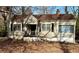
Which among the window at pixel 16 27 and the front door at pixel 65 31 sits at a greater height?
the window at pixel 16 27

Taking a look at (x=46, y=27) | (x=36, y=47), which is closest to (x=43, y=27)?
(x=46, y=27)

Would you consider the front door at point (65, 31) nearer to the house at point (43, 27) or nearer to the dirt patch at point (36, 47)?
the house at point (43, 27)

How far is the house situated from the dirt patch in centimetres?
9

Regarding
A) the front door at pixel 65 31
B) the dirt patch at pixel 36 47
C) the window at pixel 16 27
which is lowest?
the dirt patch at pixel 36 47

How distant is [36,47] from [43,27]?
36 centimetres

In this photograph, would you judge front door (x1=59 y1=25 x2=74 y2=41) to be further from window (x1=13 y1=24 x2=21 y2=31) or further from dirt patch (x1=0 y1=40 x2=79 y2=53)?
window (x1=13 y1=24 x2=21 y2=31)

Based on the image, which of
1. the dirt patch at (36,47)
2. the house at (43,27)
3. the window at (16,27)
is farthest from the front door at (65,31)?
the window at (16,27)

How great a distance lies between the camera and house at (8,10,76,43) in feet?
8.52

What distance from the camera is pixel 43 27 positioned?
2.62m

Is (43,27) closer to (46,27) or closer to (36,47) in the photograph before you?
(46,27)

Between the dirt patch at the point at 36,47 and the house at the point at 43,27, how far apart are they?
0.29 ft

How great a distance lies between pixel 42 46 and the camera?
2.65 m

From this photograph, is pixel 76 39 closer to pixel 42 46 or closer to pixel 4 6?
pixel 42 46

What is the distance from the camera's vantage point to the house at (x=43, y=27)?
2.60m
